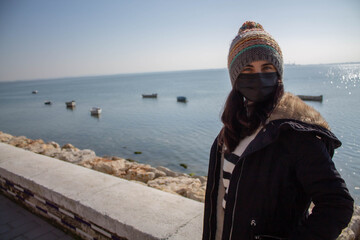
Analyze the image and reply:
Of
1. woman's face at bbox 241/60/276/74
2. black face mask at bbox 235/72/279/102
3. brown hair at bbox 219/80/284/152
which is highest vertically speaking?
woman's face at bbox 241/60/276/74

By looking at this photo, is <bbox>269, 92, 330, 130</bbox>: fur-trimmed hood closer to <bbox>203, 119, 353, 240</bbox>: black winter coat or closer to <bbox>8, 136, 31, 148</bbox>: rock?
<bbox>203, 119, 353, 240</bbox>: black winter coat

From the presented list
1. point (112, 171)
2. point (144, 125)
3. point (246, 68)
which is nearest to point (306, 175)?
point (246, 68)

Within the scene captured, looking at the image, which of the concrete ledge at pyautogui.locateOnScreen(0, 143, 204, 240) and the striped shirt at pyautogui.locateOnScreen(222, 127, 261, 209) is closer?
the striped shirt at pyautogui.locateOnScreen(222, 127, 261, 209)

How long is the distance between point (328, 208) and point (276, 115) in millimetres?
437

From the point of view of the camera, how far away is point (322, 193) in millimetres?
935

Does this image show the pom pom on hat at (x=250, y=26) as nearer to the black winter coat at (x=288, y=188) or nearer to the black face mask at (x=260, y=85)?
the black face mask at (x=260, y=85)

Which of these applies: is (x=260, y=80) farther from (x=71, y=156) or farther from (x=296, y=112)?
(x=71, y=156)

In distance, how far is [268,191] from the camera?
3.44 ft

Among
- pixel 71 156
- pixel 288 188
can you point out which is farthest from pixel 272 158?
pixel 71 156

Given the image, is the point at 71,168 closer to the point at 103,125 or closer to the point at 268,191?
the point at 268,191

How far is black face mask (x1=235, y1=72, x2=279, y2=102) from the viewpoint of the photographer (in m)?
1.28

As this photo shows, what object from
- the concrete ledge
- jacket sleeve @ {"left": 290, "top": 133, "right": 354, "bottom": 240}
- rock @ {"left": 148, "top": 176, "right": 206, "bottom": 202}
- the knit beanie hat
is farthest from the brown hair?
rock @ {"left": 148, "top": 176, "right": 206, "bottom": 202}

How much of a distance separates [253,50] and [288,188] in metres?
0.70

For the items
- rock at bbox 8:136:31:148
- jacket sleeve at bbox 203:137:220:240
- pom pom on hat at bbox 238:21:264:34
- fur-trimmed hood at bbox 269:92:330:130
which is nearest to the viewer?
fur-trimmed hood at bbox 269:92:330:130
